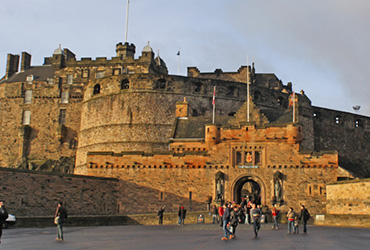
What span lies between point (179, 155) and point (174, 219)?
676cm

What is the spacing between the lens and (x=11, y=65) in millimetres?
60406

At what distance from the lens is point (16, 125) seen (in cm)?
5212

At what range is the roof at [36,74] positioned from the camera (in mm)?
56906

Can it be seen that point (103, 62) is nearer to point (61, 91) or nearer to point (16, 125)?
point (61, 91)

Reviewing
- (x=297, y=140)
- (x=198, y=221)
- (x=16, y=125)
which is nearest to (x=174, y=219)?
(x=198, y=221)

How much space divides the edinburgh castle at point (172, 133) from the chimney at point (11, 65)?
0.12 metres

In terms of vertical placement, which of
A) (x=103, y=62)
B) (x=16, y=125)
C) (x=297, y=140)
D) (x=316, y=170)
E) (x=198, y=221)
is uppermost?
(x=103, y=62)

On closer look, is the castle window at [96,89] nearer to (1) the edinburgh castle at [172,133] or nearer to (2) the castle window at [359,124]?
(1) the edinburgh castle at [172,133]

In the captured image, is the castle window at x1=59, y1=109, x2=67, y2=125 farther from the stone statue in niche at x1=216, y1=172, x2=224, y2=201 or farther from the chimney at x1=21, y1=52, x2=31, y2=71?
the stone statue in niche at x1=216, y1=172, x2=224, y2=201

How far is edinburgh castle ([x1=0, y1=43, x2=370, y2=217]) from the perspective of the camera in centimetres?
3161

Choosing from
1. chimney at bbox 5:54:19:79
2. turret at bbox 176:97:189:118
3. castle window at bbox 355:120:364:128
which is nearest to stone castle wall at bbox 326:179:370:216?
turret at bbox 176:97:189:118

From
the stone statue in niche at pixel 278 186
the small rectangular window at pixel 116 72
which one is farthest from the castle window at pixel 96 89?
the stone statue in niche at pixel 278 186

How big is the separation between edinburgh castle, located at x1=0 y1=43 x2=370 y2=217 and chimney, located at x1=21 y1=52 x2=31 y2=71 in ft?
0.57

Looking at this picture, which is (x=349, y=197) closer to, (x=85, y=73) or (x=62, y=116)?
(x=62, y=116)
